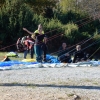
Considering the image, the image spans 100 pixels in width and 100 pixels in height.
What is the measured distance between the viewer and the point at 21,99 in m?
7.09

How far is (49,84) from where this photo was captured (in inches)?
342

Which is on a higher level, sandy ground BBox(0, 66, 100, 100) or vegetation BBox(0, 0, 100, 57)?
sandy ground BBox(0, 66, 100, 100)

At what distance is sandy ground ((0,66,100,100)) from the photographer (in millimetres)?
7438

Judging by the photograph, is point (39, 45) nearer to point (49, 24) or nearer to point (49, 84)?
point (49, 84)

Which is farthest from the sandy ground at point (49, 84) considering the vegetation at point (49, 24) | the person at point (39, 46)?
the vegetation at point (49, 24)

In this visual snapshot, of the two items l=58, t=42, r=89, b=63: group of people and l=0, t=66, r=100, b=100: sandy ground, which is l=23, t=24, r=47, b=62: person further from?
l=0, t=66, r=100, b=100: sandy ground

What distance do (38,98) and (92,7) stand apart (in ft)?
142

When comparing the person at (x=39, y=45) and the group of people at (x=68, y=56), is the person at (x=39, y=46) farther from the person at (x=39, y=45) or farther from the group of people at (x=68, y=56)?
the group of people at (x=68, y=56)

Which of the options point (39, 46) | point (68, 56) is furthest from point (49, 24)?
point (39, 46)

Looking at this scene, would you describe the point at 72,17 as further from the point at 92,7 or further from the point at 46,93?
the point at 46,93

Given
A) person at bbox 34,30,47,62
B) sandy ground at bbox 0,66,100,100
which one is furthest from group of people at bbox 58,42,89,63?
sandy ground at bbox 0,66,100,100

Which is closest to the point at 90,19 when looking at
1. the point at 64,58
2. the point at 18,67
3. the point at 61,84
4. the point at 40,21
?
the point at 40,21

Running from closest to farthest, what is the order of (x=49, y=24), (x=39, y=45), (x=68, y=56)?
(x=39, y=45)
(x=68, y=56)
(x=49, y=24)

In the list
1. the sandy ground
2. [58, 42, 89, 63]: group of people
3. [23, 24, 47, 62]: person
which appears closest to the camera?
the sandy ground
